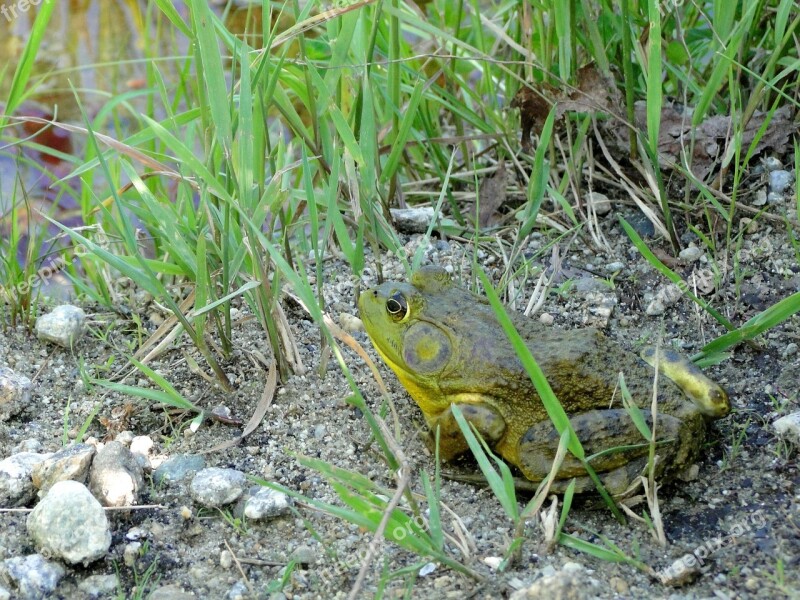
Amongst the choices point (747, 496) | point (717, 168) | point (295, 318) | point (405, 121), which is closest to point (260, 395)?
point (295, 318)

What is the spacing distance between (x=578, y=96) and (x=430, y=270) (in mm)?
990

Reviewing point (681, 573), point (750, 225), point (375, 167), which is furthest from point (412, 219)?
point (681, 573)

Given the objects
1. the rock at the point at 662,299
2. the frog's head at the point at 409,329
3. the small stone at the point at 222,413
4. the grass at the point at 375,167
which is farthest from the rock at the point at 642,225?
the small stone at the point at 222,413

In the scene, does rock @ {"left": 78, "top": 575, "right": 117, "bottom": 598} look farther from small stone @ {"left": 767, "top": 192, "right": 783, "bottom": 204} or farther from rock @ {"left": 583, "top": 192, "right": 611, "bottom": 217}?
small stone @ {"left": 767, "top": 192, "right": 783, "bottom": 204}

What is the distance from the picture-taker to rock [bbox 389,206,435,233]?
353 centimetres

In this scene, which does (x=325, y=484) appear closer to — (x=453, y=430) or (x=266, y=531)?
(x=266, y=531)

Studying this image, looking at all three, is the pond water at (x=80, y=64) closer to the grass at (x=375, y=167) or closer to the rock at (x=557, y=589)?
the grass at (x=375, y=167)

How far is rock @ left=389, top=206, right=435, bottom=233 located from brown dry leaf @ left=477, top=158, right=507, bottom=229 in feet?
0.71

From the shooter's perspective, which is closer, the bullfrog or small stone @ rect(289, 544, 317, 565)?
small stone @ rect(289, 544, 317, 565)

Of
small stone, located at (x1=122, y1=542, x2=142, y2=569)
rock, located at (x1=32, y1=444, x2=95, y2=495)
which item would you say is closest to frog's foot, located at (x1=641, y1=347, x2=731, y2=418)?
small stone, located at (x1=122, y1=542, x2=142, y2=569)

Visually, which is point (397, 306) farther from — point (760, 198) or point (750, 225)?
point (760, 198)

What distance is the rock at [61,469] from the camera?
2459 mm

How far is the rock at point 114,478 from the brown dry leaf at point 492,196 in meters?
1.68

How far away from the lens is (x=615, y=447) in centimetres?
234
